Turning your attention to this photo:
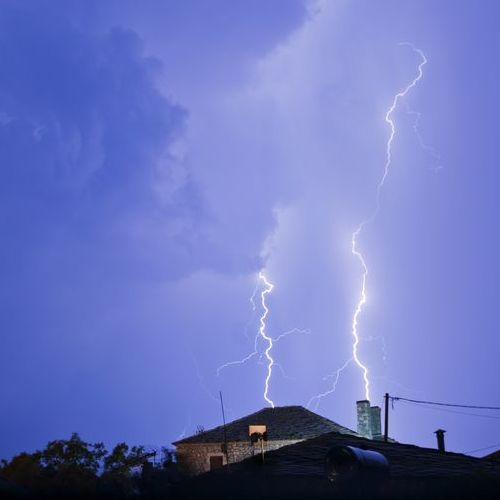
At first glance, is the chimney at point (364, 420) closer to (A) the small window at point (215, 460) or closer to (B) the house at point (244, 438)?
(B) the house at point (244, 438)

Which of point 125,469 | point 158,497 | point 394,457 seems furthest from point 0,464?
point 158,497

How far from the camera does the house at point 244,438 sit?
31.3 m

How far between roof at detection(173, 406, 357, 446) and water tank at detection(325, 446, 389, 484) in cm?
1953

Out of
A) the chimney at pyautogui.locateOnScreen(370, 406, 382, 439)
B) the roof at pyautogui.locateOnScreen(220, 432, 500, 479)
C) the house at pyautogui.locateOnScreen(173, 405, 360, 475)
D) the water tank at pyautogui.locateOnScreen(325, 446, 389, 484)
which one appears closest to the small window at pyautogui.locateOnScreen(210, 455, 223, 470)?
the house at pyautogui.locateOnScreen(173, 405, 360, 475)

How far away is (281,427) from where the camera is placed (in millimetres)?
33250

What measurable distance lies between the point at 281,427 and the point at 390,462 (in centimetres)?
1818

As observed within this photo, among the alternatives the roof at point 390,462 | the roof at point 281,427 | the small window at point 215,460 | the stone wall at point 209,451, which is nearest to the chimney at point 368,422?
the roof at point 281,427

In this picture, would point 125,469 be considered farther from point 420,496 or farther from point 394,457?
point 420,496

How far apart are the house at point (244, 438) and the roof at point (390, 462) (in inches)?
480

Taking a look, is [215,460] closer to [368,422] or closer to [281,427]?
[281,427]

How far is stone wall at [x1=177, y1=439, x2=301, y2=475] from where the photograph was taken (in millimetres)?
31203

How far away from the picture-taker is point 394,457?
1650 cm

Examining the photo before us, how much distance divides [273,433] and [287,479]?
19.6 m

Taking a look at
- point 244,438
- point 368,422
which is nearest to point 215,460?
point 244,438
